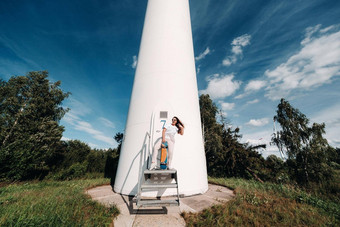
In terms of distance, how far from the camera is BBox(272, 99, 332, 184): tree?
45.6 ft

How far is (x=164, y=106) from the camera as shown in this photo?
4438 millimetres

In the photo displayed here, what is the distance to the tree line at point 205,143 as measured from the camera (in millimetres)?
10633

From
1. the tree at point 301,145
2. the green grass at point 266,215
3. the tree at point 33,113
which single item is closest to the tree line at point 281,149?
the tree at point 301,145

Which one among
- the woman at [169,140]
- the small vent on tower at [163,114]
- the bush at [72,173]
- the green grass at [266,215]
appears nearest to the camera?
the green grass at [266,215]

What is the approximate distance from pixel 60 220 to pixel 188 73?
499 cm

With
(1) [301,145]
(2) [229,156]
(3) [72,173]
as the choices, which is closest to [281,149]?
(1) [301,145]

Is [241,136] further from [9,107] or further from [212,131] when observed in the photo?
[9,107]

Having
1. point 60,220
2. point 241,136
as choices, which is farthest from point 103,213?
point 241,136

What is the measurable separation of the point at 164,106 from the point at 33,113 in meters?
16.2

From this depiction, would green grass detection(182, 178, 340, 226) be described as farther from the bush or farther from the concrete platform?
the bush

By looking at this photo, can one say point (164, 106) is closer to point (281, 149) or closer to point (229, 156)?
point (229, 156)

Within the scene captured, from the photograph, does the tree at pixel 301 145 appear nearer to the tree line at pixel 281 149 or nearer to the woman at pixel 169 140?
the tree line at pixel 281 149

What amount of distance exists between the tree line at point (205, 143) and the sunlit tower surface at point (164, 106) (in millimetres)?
6775

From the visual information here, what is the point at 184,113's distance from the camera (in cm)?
457
